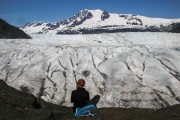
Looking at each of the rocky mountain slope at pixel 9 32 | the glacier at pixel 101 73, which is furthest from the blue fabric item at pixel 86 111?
the rocky mountain slope at pixel 9 32

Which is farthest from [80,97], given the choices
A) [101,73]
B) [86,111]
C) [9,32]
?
[9,32]

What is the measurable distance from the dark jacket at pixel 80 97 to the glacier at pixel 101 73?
10221mm

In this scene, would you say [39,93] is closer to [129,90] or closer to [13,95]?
[129,90]

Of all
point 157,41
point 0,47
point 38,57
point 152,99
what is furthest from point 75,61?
point 157,41

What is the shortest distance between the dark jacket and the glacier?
402 inches

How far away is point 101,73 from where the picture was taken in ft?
75.9

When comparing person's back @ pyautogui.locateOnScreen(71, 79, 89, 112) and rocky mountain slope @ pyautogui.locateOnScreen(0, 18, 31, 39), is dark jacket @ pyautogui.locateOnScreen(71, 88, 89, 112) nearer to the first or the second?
person's back @ pyautogui.locateOnScreen(71, 79, 89, 112)

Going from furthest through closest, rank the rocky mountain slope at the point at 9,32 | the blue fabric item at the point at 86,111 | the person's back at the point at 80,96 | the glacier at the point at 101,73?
the rocky mountain slope at the point at 9,32 < the glacier at the point at 101,73 < the blue fabric item at the point at 86,111 < the person's back at the point at 80,96

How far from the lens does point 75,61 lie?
83.6ft

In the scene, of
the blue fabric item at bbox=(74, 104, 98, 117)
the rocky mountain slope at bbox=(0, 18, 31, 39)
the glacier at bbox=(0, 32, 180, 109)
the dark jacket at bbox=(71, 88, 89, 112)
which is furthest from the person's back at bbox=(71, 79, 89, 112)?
the rocky mountain slope at bbox=(0, 18, 31, 39)

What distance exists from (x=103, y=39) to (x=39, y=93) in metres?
23.3

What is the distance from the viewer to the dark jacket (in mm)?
9102

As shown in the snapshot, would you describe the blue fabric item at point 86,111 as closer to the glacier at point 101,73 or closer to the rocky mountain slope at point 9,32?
the glacier at point 101,73

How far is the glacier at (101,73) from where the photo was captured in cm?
1995
